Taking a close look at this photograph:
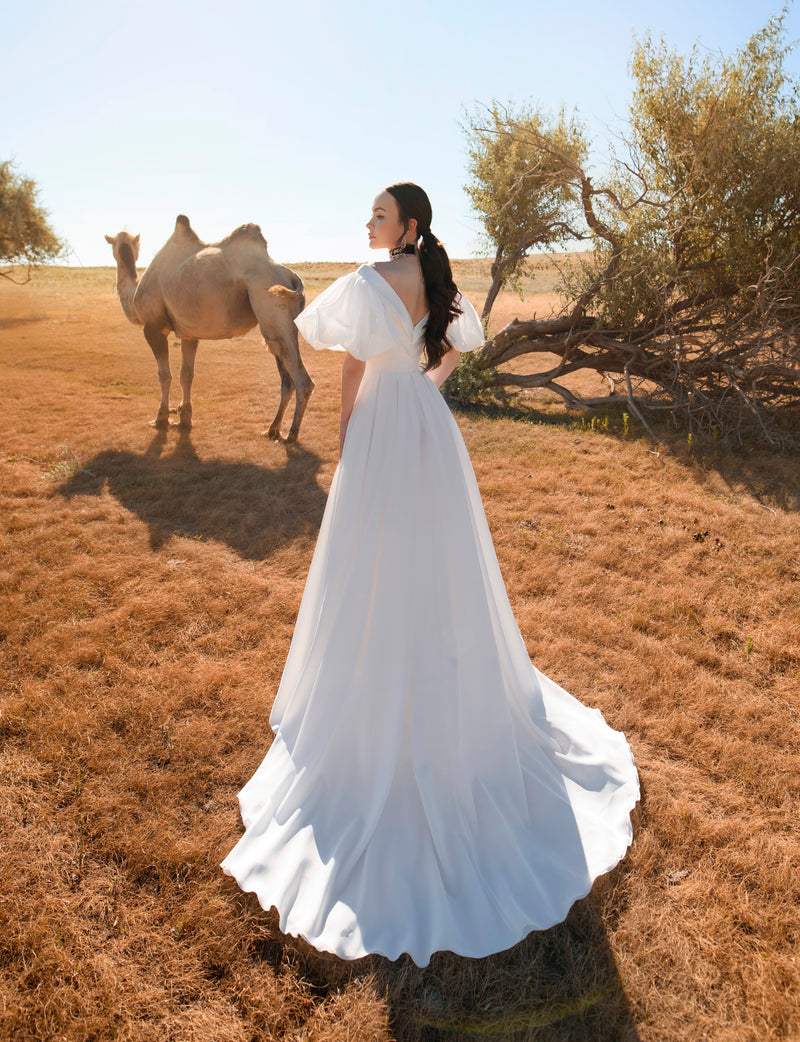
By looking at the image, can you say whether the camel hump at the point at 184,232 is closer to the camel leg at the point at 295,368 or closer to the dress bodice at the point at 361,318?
the camel leg at the point at 295,368

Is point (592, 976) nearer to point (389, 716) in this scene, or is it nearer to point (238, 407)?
point (389, 716)

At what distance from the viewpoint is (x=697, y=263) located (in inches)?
358

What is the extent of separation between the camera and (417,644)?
2703mm

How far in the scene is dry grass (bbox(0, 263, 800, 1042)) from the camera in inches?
→ 84.3

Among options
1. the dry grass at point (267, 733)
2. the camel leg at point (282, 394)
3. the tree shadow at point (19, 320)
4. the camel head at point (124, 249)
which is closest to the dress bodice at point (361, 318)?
the dry grass at point (267, 733)

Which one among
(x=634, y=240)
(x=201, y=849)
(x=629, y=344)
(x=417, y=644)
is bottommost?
(x=201, y=849)

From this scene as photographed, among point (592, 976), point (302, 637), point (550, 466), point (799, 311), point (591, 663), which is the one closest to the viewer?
point (592, 976)

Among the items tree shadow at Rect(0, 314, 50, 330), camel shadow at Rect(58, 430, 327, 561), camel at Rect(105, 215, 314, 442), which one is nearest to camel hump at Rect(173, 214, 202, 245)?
camel at Rect(105, 215, 314, 442)

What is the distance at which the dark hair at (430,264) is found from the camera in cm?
271

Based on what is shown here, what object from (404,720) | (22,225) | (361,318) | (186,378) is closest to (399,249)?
(361,318)

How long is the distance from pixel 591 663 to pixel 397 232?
2984 millimetres

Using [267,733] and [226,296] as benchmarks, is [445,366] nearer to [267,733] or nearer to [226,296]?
[267,733]

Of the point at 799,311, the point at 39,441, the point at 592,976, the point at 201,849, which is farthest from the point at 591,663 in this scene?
the point at 39,441

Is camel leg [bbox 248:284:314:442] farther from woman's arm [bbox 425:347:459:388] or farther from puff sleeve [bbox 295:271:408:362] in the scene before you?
puff sleeve [bbox 295:271:408:362]
